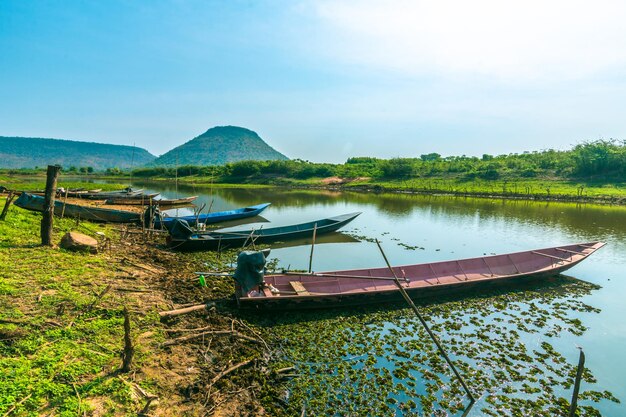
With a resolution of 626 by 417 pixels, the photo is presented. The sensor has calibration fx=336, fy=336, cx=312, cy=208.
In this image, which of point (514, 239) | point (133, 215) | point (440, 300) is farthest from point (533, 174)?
point (133, 215)

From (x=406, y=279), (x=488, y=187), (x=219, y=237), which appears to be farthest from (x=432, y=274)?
(x=488, y=187)

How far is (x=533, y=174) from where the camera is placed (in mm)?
55531

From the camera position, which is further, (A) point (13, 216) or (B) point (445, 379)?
(A) point (13, 216)

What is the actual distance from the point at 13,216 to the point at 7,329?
36.7 ft

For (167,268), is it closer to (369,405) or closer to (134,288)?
(134,288)

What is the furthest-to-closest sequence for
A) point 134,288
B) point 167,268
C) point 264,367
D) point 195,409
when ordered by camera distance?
point 167,268
point 134,288
point 264,367
point 195,409

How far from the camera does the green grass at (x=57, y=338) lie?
4914 mm

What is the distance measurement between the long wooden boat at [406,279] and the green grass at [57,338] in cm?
368

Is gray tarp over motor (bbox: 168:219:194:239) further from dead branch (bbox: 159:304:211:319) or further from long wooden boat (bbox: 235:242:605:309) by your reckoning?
dead branch (bbox: 159:304:211:319)

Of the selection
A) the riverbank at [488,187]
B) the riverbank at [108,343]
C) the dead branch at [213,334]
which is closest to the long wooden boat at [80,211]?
the riverbank at [108,343]

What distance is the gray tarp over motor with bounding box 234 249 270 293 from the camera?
972cm

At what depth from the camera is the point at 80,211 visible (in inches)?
774

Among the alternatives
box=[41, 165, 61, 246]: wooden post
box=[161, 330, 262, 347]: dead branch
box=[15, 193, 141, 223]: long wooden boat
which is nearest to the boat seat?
box=[161, 330, 262, 347]: dead branch

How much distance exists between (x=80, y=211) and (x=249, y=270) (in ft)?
50.7
